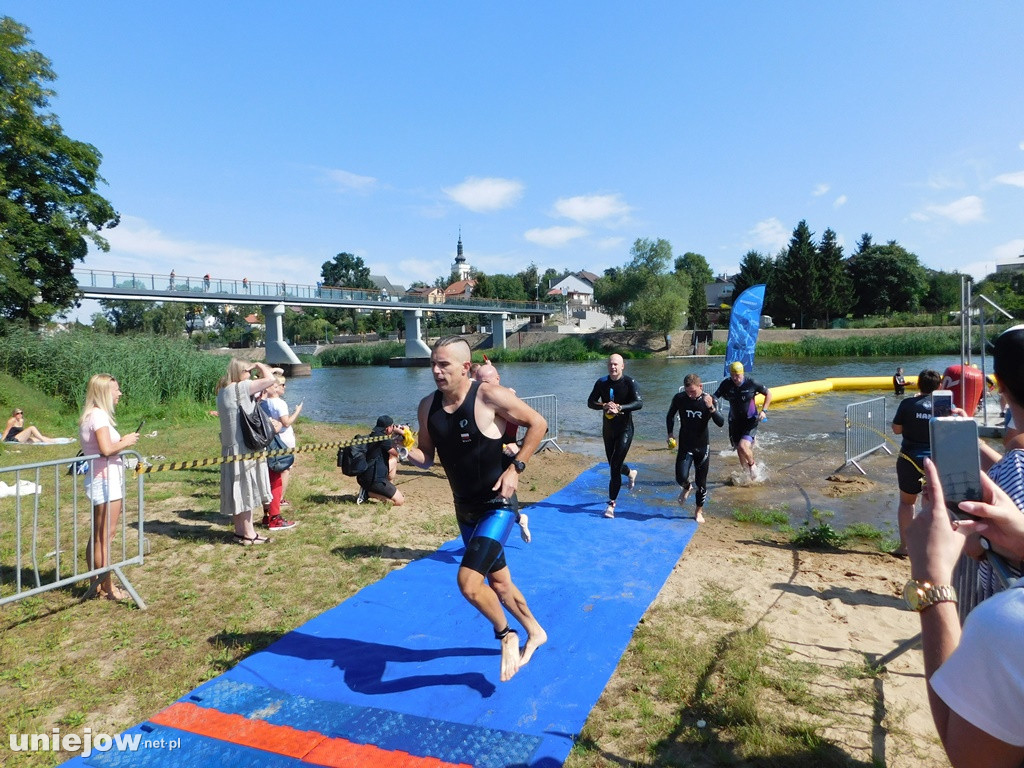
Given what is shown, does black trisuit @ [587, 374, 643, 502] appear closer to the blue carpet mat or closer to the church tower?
the blue carpet mat

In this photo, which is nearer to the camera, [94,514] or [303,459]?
[94,514]

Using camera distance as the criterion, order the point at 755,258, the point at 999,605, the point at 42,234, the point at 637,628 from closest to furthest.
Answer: the point at 999,605, the point at 637,628, the point at 42,234, the point at 755,258

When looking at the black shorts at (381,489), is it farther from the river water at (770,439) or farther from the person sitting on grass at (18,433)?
the person sitting on grass at (18,433)

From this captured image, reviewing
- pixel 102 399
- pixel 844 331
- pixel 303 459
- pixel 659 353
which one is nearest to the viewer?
pixel 102 399

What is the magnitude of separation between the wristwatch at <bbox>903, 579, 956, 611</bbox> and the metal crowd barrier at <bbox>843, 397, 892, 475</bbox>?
10.5 m

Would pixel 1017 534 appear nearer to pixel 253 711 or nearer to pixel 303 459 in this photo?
pixel 253 711

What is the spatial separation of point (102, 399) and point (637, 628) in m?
4.78

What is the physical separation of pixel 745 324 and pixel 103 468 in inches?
591

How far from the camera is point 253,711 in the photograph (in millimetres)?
3740

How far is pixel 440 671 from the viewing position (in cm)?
412

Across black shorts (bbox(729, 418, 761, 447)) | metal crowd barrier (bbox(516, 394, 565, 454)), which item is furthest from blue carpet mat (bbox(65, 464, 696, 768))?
metal crowd barrier (bbox(516, 394, 565, 454))

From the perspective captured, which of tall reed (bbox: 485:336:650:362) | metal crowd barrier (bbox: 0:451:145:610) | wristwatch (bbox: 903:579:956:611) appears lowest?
metal crowd barrier (bbox: 0:451:145:610)

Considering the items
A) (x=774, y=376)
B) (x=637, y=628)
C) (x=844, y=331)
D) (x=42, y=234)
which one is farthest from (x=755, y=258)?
(x=637, y=628)

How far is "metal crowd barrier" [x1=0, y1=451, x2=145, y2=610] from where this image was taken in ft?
15.9
